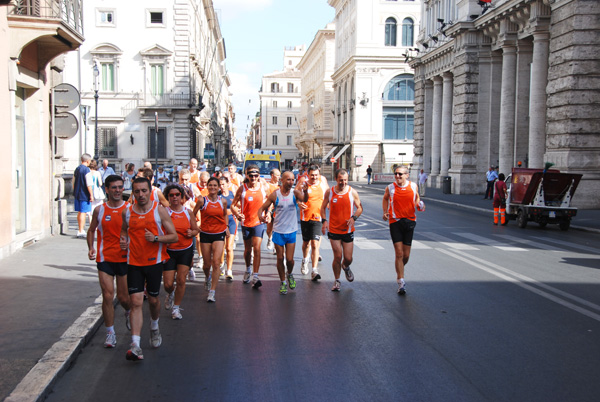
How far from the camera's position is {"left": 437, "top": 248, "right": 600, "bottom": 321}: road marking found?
27.5ft

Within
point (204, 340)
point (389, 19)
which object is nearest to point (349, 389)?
point (204, 340)

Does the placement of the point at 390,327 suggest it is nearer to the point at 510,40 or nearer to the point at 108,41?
the point at 510,40

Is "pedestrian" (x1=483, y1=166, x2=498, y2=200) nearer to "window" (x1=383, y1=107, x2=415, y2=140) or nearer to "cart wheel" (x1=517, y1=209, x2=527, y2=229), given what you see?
"cart wheel" (x1=517, y1=209, x2=527, y2=229)

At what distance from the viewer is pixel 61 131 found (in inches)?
570

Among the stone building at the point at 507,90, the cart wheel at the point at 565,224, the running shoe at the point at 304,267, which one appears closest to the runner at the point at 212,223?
the running shoe at the point at 304,267

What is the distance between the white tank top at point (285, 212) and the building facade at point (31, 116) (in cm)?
526

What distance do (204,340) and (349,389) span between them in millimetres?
2138

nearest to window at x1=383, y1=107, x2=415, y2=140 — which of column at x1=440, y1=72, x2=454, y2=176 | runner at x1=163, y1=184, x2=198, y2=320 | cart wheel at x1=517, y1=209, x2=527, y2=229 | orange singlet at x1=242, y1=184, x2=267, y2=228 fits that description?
column at x1=440, y1=72, x2=454, y2=176

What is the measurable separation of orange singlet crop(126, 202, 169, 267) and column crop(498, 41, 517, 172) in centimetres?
2935

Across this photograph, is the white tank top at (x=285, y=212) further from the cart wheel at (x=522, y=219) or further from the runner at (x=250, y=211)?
the cart wheel at (x=522, y=219)

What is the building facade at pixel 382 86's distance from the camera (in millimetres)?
66000

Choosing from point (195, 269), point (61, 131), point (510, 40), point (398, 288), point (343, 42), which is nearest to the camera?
point (398, 288)

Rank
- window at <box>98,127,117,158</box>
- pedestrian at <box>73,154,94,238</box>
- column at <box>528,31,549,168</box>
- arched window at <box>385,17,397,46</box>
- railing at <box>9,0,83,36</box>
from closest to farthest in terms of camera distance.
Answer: railing at <box>9,0,83,36</box>, pedestrian at <box>73,154,94,238</box>, column at <box>528,31,549,168</box>, window at <box>98,127,117,158</box>, arched window at <box>385,17,397,46</box>

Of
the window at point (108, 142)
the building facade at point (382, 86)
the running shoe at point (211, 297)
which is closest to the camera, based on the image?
the running shoe at point (211, 297)
